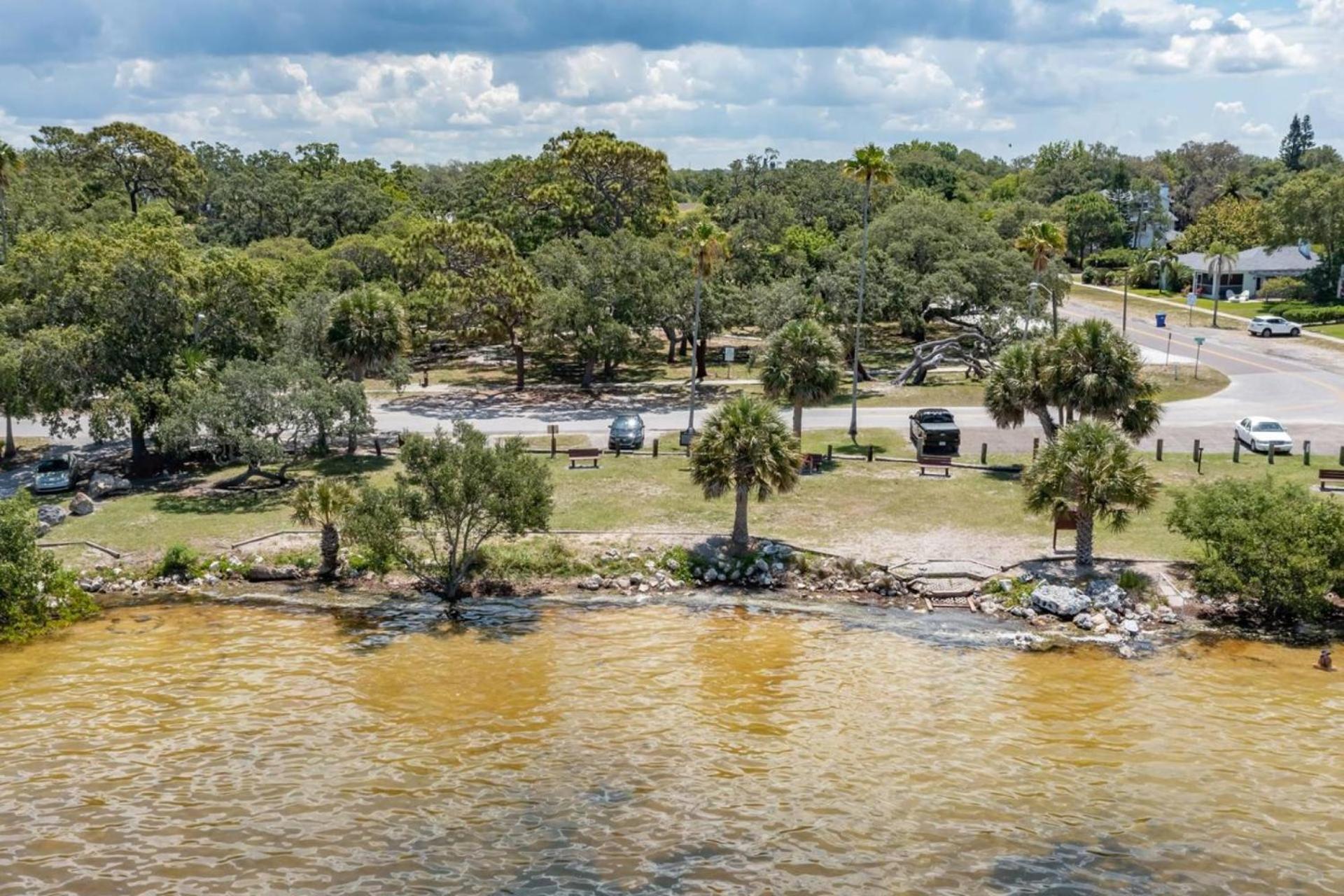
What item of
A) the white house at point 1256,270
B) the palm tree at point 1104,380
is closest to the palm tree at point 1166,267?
the white house at point 1256,270

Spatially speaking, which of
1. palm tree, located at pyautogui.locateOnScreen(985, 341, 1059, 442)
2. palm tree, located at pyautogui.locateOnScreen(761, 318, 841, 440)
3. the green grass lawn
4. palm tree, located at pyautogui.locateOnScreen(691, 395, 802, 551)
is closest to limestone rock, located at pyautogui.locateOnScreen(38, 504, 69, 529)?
the green grass lawn

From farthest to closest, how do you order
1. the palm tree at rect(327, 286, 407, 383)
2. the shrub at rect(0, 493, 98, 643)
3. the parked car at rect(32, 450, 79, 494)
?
the palm tree at rect(327, 286, 407, 383)
the parked car at rect(32, 450, 79, 494)
the shrub at rect(0, 493, 98, 643)

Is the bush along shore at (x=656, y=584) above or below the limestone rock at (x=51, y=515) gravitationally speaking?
below

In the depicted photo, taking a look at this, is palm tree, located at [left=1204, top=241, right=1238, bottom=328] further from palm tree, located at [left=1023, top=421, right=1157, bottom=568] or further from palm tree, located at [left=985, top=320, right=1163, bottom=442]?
palm tree, located at [left=1023, top=421, right=1157, bottom=568]

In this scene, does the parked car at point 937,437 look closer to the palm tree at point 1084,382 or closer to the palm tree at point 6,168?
the palm tree at point 1084,382

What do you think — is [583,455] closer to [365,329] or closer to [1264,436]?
[365,329]

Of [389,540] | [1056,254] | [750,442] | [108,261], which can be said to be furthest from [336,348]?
[1056,254]

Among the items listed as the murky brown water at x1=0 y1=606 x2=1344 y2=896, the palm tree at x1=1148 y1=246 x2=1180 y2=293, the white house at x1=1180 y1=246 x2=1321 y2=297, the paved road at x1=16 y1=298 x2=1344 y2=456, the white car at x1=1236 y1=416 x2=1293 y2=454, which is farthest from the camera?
the palm tree at x1=1148 y1=246 x2=1180 y2=293
